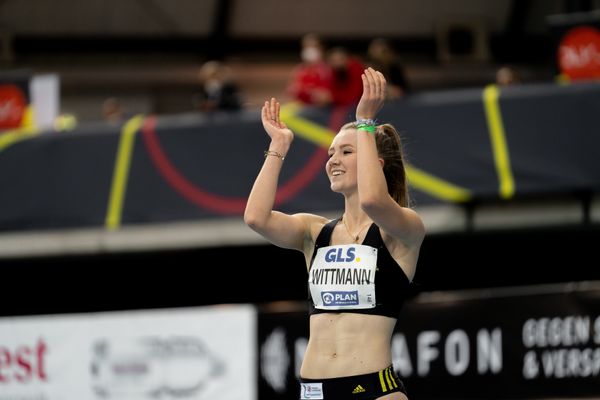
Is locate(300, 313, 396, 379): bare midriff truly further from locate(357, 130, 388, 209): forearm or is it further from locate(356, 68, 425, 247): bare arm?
locate(357, 130, 388, 209): forearm

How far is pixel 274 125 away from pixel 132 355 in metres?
5.94

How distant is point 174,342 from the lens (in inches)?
406

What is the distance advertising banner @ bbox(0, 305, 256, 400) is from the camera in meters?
10.1

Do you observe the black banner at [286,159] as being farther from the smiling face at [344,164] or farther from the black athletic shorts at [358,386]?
the black athletic shorts at [358,386]

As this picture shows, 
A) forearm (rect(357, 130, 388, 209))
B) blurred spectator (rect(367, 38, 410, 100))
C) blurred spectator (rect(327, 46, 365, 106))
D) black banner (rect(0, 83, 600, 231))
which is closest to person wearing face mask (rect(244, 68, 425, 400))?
forearm (rect(357, 130, 388, 209))

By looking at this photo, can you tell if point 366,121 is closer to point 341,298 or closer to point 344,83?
point 341,298

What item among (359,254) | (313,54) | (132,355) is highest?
(313,54)

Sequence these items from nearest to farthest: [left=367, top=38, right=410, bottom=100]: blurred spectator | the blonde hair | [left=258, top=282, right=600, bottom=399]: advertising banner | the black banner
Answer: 1. the blonde hair
2. [left=258, top=282, right=600, bottom=399]: advertising banner
3. the black banner
4. [left=367, top=38, right=410, bottom=100]: blurred spectator

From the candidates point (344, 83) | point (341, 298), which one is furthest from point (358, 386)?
point (344, 83)

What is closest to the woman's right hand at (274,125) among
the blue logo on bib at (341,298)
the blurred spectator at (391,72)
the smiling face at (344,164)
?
the smiling face at (344,164)

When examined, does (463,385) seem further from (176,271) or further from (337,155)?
(337,155)

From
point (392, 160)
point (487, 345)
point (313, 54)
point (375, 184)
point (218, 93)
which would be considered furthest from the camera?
point (218, 93)

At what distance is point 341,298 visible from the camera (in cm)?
465

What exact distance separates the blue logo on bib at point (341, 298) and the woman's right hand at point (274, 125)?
73cm
